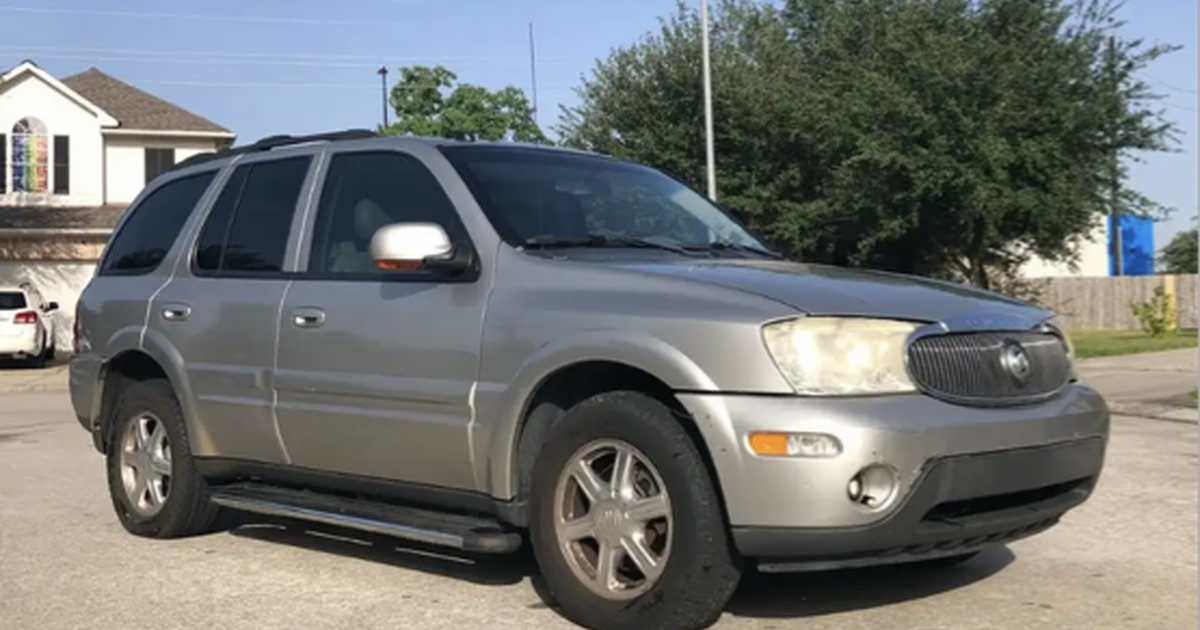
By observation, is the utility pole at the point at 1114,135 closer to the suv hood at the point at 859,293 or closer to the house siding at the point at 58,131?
the suv hood at the point at 859,293

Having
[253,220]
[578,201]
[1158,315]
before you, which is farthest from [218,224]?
[1158,315]

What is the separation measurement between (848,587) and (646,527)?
1181 millimetres

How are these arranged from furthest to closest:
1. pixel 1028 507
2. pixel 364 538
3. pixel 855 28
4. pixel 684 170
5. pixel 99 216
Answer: pixel 99 216, pixel 684 170, pixel 855 28, pixel 364 538, pixel 1028 507

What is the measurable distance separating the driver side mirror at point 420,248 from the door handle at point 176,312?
5.26 ft

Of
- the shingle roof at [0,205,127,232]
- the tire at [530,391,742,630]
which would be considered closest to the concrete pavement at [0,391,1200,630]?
the tire at [530,391,742,630]

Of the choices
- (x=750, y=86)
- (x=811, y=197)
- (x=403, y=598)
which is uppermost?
(x=750, y=86)

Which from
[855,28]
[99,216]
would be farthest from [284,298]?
[99,216]

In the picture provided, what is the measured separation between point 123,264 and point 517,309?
319 centimetres

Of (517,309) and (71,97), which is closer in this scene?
(517,309)

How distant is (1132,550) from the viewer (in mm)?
5875

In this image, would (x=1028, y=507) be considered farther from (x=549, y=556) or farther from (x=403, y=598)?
(x=403, y=598)

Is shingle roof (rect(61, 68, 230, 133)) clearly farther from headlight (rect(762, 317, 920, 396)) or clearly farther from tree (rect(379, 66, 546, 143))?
headlight (rect(762, 317, 920, 396))

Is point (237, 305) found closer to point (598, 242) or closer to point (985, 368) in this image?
point (598, 242)

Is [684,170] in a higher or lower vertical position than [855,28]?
lower
